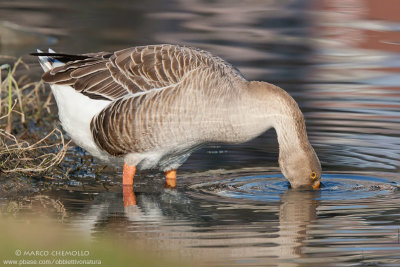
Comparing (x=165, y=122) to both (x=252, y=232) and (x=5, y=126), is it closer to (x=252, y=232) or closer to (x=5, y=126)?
(x=252, y=232)

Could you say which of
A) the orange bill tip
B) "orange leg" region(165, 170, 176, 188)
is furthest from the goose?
"orange leg" region(165, 170, 176, 188)

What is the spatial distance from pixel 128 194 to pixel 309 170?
2.07 m

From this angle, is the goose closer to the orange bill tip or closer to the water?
the orange bill tip

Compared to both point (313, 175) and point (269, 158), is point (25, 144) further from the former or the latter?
point (313, 175)

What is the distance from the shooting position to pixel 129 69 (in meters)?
9.48

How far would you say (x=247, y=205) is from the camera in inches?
352

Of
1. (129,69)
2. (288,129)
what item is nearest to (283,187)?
(288,129)

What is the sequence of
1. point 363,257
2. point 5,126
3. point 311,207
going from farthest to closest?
point 5,126 → point 311,207 → point 363,257

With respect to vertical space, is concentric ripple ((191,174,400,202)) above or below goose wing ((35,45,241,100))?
below

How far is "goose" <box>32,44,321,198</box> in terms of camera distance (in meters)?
9.07

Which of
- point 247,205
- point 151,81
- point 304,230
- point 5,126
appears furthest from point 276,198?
point 5,126

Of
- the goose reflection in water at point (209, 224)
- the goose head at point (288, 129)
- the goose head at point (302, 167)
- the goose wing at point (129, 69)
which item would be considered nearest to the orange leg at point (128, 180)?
the goose reflection in water at point (209, 224)

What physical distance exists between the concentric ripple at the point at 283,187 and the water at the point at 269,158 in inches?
0.6

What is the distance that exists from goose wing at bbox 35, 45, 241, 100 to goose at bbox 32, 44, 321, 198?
0.01 m
